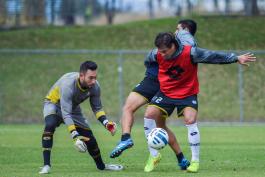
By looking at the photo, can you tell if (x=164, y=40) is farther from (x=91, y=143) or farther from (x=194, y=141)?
(x=91, y=143)

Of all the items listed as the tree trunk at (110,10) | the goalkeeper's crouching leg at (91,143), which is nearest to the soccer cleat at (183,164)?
the goalkeeper's crouching leg at (91,143)

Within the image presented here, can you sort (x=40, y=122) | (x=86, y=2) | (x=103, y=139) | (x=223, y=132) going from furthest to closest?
(x=86, y=2), (x=40, y=122), (x=223, y=132), (x=103, y=139)

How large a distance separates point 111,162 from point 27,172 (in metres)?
2.54

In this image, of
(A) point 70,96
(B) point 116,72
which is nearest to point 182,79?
(A) point 70,96

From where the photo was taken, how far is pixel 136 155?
17344mm

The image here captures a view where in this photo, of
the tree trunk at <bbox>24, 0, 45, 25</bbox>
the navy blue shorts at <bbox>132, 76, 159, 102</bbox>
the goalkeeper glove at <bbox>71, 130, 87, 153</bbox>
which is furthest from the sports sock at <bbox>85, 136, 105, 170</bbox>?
the tree trunk at <bbox>24, 0, 45, 25</bbox>

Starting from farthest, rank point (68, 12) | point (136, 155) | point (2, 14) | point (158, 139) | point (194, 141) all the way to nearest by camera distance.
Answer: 1. point (68, 12)
2. point (2, 14)
3. point (136, 155)
4. point (194, 141)
5. point (158, 139)

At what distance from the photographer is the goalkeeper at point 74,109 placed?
1356cm

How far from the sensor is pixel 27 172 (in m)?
13.9

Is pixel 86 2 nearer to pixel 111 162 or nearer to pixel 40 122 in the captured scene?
pixel 40 122

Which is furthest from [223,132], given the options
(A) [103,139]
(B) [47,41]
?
(B) [47,41]

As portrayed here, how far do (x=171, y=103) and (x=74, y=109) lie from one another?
144cm

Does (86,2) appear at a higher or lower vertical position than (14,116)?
higher

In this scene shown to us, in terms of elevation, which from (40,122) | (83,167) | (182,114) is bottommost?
(40,122)
